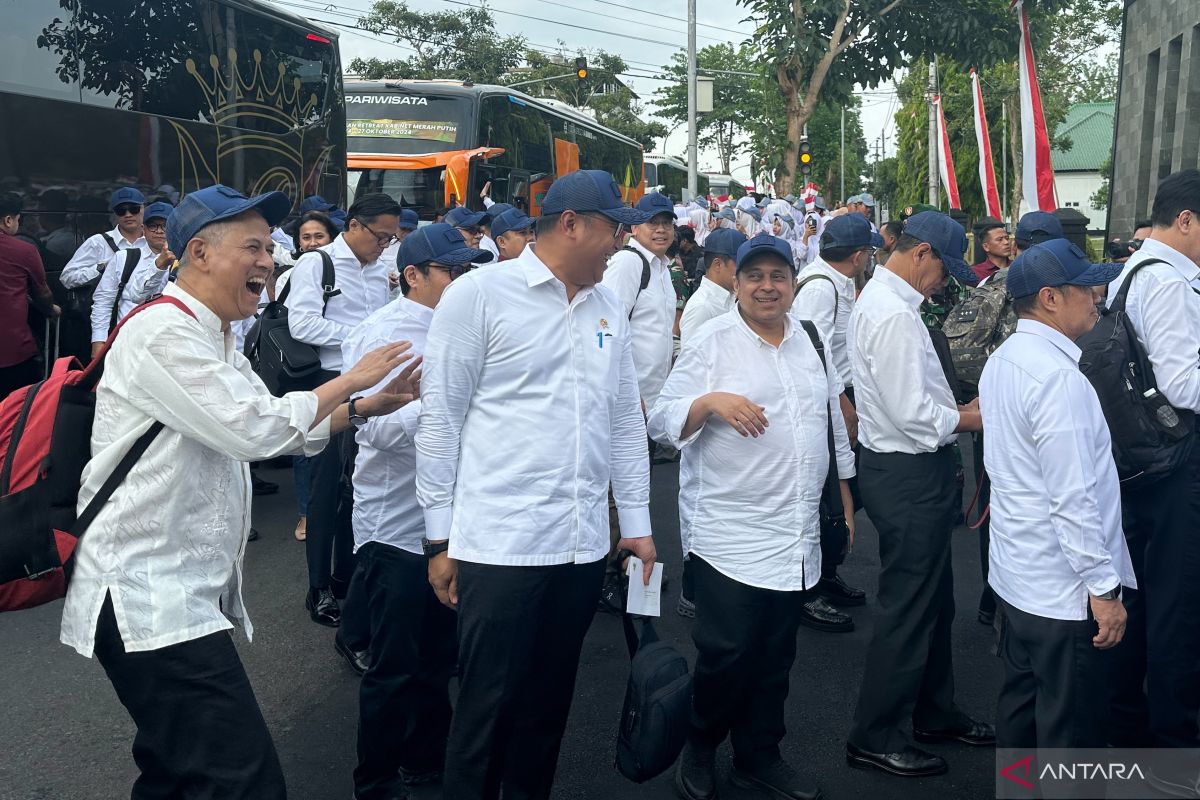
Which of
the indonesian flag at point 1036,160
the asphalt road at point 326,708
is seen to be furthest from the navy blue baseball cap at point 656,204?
the indonesian flag at point 1036,160

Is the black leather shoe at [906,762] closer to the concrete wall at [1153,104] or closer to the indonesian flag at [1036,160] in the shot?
the indonesian flag at [1036,160]

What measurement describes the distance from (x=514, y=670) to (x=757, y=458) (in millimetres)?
1149

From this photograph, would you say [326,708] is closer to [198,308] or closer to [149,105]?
[198,308]

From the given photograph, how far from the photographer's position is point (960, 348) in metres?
5.33

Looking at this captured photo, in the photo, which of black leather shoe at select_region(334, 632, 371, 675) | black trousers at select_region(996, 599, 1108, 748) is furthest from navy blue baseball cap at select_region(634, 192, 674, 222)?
black trousers at select_region(996, 599, 1108, 748)

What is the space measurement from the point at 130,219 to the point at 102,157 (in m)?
1.04

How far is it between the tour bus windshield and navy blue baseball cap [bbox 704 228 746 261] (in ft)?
34.3

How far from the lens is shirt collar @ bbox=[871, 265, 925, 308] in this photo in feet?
13.1

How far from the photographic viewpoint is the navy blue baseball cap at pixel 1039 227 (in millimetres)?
5867

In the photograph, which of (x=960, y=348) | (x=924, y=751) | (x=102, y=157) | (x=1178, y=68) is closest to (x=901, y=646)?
(x=924, y=751)

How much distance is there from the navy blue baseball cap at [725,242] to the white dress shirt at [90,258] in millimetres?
4384

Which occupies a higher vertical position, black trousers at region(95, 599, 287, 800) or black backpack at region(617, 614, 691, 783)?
black trousers at region(95, 599, 287, 800)

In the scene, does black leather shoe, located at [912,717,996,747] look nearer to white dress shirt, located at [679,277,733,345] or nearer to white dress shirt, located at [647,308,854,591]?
white dress shirt, located at [647,308,854,591]

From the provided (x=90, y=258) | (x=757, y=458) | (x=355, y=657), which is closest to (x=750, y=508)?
(x=757, y=458)
